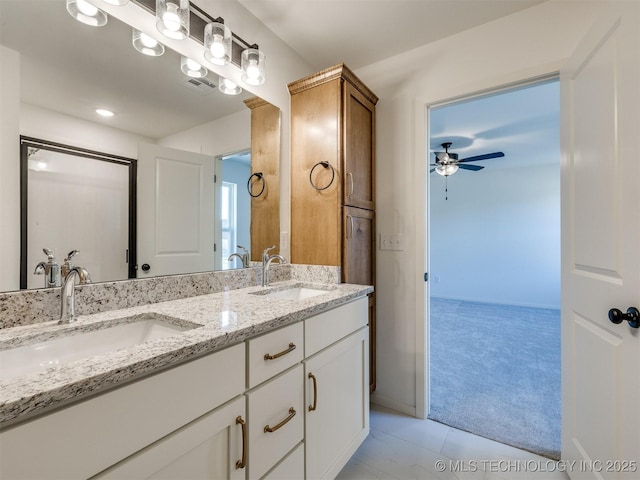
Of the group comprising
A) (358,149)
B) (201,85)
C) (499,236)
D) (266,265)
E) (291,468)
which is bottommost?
(291,468)

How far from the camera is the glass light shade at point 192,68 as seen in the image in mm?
1397

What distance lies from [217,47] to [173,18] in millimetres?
222

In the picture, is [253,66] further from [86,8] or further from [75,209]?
[75,209]

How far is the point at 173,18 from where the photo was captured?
1259 millimetres

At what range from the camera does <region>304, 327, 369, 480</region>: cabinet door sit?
46.4 inches

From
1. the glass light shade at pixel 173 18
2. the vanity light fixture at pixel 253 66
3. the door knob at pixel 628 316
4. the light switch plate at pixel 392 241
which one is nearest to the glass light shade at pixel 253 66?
the vanity light fixture at pixel 253 66

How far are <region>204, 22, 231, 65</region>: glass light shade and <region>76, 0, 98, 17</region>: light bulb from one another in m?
0.45

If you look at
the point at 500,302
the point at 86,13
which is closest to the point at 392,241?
the point at 86,13

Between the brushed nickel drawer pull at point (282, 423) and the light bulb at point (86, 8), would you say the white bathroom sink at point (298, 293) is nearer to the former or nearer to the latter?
the brushed nickel drawer pull at point (282, 423)

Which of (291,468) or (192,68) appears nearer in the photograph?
(291,468)

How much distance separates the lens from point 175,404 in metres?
0.71

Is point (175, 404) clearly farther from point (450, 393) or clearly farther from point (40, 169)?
point (450, 393)

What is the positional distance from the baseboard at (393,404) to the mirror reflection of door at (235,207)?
4.57 feet

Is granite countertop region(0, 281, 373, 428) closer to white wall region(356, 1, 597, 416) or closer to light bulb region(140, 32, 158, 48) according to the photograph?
white wall region(356, 1, 597, 416)
